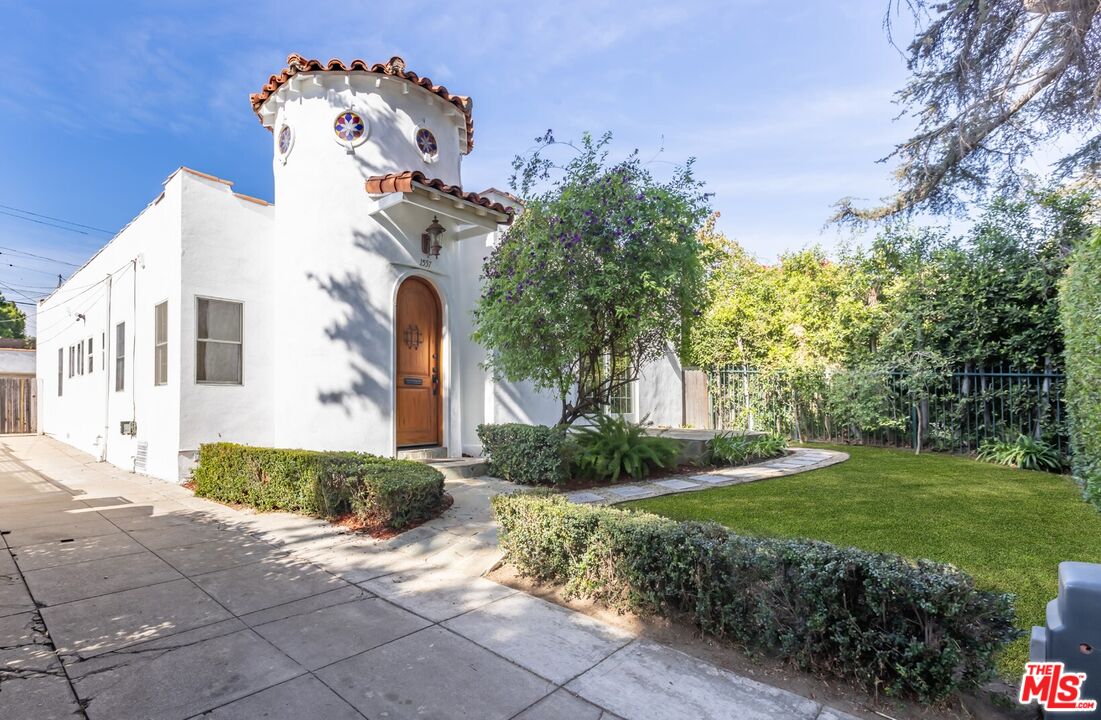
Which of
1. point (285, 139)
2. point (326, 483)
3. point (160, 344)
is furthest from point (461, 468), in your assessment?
point (285, 139)

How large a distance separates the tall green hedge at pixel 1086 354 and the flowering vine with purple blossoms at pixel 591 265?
12.4 feet

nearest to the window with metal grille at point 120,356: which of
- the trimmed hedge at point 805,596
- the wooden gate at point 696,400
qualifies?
the trimmed hedge at point 805,596

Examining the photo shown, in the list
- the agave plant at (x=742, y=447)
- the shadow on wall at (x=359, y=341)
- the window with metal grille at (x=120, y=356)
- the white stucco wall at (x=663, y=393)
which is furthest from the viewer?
the white stucco wall at (x=663, y=393)

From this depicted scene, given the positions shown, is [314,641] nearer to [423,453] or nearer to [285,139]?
[423,453]

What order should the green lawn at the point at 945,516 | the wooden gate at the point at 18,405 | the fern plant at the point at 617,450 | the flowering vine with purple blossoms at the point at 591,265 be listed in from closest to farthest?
the green lawn at the point at 945,516, the flowering vine with purple blossoms at the point at 591,265, the fern plant at the point at 617,450, the wooden gate at the point at 18,405

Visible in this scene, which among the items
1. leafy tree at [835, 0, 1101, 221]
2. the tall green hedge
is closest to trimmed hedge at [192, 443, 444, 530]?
the tall green hedge

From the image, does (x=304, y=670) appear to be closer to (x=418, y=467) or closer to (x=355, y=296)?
(x=418, y=467)

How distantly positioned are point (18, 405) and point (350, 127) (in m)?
19.2

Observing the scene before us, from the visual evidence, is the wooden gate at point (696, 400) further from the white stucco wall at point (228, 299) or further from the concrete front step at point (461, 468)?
the white stucco wall at point (228, 299)

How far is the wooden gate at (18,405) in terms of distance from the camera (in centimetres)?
1762

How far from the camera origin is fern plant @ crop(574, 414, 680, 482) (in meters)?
6.91

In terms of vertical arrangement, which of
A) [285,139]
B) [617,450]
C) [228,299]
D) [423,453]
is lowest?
[423,453]

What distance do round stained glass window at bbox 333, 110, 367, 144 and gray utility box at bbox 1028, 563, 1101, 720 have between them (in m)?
8.43

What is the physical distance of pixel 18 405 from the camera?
17.8 meters
